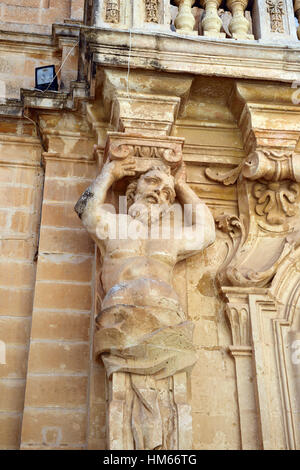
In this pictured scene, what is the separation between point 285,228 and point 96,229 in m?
1.44

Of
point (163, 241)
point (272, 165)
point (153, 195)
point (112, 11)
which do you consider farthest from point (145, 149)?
point (112, 11)

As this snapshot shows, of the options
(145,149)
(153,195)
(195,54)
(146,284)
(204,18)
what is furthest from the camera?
(204,18)

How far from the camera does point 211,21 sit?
4914 millimetres

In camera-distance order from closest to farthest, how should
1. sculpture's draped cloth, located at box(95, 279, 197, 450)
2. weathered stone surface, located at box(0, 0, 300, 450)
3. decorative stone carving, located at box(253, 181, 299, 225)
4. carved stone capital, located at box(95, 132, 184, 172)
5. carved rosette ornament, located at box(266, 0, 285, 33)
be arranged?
sculpture's draped cloth, located at box(95, 279, 197, 450)
weathered stone surface, located at box(0, 0, 300, 450)
carved stone capital, located at box(95, 132, 184, 172)
decorative stone carving, located at box(253, 181, 299, 225)
carved rosette ornament, located at box(266, 0, 285, 33)

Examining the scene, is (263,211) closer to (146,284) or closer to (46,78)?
(146,284)

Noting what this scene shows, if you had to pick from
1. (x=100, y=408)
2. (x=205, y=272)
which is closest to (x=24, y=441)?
(x=100, y=408)

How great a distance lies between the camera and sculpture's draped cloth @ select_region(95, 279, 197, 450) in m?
3.58

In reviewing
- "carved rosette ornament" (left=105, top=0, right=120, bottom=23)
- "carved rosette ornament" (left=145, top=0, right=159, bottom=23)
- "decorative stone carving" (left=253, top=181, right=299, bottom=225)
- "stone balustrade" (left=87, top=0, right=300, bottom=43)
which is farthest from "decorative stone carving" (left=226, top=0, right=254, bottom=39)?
"decorative stone carving" (left=253, top=181, right=299, bottom=225)

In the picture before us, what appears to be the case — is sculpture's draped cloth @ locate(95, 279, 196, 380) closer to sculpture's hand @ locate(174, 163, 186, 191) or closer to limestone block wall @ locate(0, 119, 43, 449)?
limestone block wall @ locate(0, 119, 43, 449)

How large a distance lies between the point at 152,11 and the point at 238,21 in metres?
0.67

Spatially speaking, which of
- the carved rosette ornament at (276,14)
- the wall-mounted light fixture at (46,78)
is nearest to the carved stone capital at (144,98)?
the wall-mounted light fixture at (46,78)

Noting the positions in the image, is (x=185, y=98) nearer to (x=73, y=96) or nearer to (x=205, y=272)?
(x=73, y=96)

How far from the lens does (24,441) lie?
12.5 feet

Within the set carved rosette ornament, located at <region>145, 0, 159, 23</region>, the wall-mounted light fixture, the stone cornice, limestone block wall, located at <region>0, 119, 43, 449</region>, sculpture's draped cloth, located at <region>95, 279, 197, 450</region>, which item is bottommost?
sculpture's draped cloth, located at <region>95, 279, 197, 450</region>
